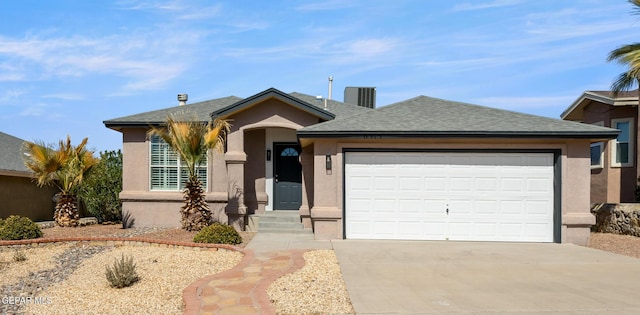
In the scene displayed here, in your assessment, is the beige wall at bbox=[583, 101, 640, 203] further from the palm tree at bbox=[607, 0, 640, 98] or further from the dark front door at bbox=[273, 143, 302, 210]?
the dark front door at bbox=[273, 143, 302, 210]

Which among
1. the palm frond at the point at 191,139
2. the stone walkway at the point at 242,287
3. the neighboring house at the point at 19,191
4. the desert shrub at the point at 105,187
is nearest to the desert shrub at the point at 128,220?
the desert shrub at the point at 105,187

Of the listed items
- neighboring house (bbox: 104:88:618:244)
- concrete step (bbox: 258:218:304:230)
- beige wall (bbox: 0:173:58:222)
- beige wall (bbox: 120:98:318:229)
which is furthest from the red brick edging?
beige wall (bbox: 0:173:58:222)

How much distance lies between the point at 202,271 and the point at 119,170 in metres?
9.98

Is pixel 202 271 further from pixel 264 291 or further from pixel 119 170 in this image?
pixel 119 170

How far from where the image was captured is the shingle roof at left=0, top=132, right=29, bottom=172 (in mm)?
21375

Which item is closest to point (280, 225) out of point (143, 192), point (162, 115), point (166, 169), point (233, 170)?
point (233, 170)

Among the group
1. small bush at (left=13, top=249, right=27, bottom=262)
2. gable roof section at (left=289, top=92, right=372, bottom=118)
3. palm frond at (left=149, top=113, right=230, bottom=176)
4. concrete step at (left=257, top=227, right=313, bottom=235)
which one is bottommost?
small bush at (left=13, top=249, right=27, bottom=262)

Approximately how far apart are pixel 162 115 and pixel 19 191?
10.1 meters

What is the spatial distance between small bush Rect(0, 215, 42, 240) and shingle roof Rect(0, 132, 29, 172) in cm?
857

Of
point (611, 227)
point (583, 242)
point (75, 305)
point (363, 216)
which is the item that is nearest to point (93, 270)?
point (75, 305)

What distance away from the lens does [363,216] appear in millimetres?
13281

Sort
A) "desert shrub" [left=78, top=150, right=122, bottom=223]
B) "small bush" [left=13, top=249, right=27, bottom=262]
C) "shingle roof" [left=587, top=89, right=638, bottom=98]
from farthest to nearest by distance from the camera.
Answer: "shingle roof" [left=587, top=89, right=638, bottom=98], "desert shrub" [left=78, top=150, right=122, bottom=223], "small bush" [left=13, top=249, right=27, bottom=262]

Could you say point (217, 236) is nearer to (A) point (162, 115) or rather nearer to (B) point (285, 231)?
(B) point (285, 231)

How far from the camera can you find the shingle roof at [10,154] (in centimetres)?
2138
